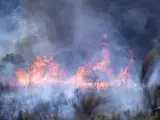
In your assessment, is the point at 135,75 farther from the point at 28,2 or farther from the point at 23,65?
the point at 28,2

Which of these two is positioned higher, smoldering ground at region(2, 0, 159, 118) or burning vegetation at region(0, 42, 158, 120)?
smoldering ground at region(2, 0, 159, 118)

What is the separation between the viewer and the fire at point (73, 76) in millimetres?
24753

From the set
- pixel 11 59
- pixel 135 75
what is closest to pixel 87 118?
pixel 135 75

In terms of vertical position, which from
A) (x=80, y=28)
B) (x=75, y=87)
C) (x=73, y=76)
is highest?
(x=80, y=28)

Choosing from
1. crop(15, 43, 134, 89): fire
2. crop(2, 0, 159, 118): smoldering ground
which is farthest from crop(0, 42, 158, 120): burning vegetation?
crop(2, 0, 159, 118): smoldering ground

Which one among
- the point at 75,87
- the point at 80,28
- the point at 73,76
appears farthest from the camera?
the point at 80,28

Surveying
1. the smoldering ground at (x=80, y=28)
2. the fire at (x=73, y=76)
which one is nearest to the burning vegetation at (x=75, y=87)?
the fire at (x=73, y=76)

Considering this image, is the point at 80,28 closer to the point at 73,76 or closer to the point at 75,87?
the point at 73,76

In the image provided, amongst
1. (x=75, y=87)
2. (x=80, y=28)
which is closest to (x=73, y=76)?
(x=75, y=87)

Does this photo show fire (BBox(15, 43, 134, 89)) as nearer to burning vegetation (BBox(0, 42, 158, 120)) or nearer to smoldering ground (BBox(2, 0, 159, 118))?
burning vegetation (BBox(0, 42, 158, 120))

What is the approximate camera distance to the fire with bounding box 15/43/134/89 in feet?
81.2

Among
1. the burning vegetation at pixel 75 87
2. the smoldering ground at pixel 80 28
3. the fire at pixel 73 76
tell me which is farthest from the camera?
the smoldering ground at pixel 80 28

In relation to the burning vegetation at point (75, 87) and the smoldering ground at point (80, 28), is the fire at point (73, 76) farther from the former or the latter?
the smoldering ground at point (80, 28)

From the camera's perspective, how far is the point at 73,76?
26062 millimetres
